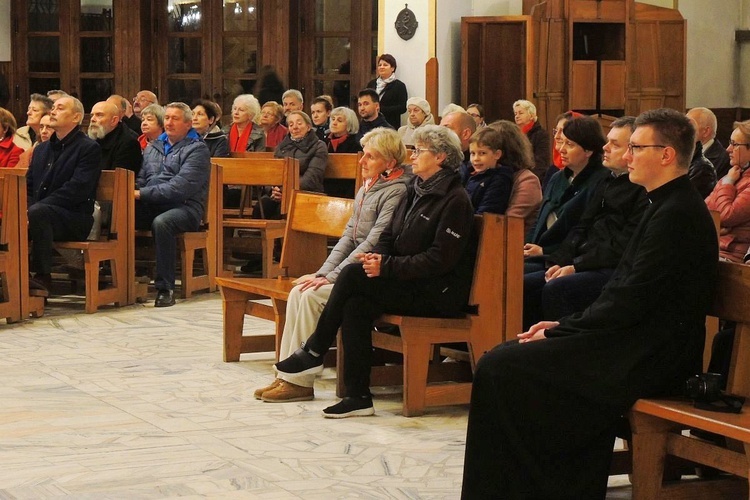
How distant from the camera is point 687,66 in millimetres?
15773

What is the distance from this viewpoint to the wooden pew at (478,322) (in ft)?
15.9

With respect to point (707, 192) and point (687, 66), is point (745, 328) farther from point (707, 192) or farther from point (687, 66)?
point (687, 66)

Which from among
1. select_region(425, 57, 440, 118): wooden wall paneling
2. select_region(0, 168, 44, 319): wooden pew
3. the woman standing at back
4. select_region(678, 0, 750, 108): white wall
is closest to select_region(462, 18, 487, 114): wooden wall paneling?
select_region(425, 57, 440, 118): wooden wall paneling

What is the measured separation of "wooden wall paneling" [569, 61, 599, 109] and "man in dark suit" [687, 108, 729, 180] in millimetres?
6375

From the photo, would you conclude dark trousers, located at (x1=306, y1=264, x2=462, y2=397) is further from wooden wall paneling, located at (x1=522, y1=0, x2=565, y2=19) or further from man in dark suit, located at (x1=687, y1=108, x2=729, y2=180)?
wooden wall paneling, located at (x1=522, y1=0, x2=565, y2=19)

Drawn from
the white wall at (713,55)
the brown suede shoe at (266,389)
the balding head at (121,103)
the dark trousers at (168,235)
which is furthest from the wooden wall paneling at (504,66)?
the brown suede shoe at (266,389)

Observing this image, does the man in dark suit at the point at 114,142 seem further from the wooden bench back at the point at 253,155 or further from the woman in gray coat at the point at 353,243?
the woman in gray coat at the point at 353,243

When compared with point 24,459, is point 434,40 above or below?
above

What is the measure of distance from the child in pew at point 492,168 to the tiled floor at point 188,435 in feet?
3.19

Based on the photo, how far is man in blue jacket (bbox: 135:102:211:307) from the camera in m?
7.80

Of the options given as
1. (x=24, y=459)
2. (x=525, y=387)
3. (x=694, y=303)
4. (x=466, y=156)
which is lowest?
(x=24, y=459)

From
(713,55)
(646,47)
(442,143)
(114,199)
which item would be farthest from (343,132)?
(713,55)

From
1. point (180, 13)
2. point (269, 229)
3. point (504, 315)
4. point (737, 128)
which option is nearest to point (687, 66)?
point (180, 13)

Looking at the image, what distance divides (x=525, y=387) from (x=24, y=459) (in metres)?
1.81
